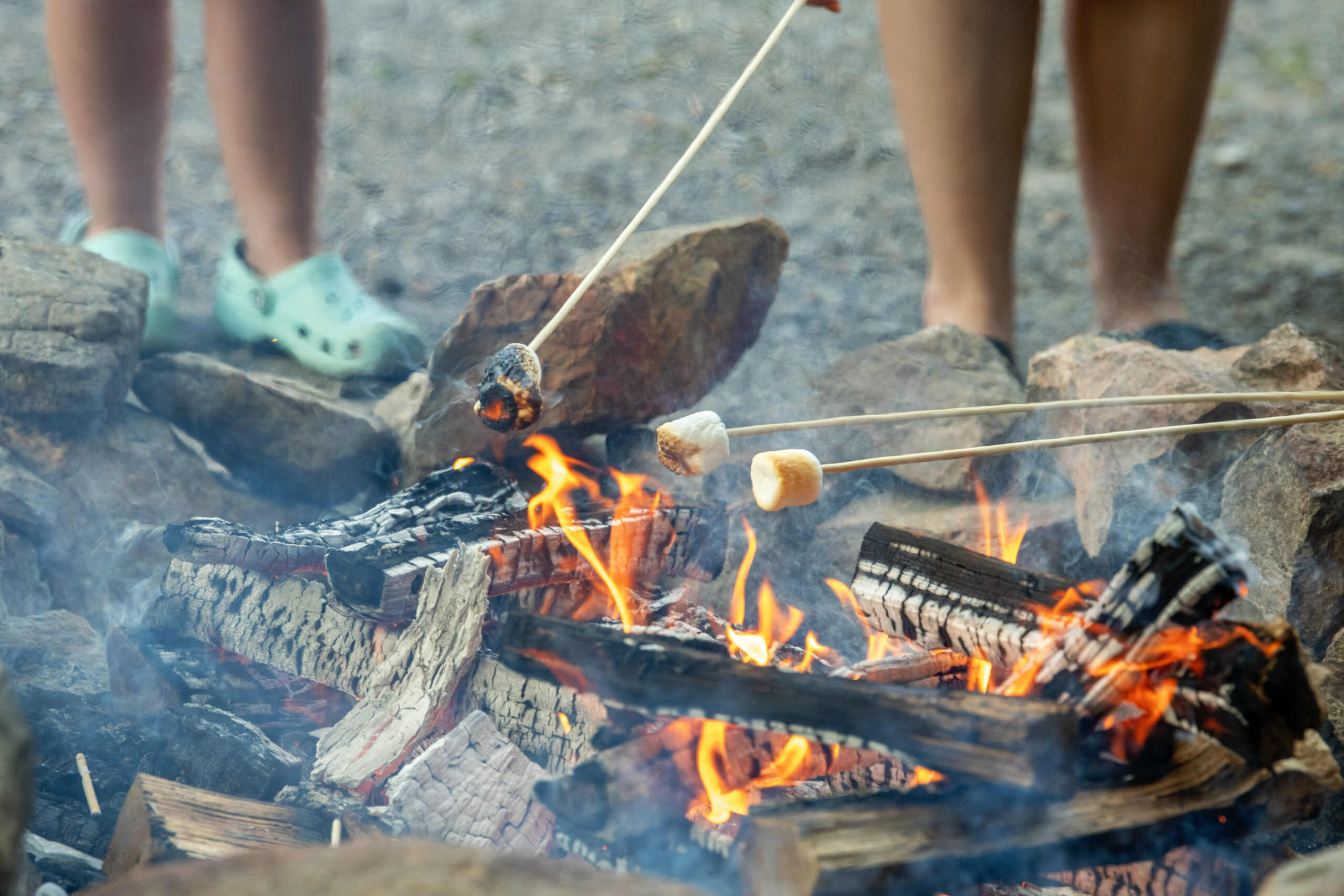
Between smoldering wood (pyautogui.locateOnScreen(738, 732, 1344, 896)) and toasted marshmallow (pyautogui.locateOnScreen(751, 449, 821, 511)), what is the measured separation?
427 millimetres

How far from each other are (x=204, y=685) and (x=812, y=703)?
3.50ft

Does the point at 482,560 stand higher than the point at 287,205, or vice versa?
the point at 287,205

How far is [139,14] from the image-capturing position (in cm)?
246

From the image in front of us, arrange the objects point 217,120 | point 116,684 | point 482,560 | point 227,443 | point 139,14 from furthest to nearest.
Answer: point 217,120 → point 139,14 → point 227,443 → point 116,684 → point 482,560

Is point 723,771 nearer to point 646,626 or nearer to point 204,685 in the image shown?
point 646,626

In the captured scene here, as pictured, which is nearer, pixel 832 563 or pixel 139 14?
pixel 832 563

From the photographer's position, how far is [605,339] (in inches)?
77.4

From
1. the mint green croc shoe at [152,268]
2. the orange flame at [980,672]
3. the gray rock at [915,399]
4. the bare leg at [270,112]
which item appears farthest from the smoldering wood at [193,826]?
the bare leg at [270,112]

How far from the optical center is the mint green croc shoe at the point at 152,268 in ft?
7.95

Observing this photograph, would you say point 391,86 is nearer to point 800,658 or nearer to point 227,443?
point 227,443

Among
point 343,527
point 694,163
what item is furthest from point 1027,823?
point 694,163

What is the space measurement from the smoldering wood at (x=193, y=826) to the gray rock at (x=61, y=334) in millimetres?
964

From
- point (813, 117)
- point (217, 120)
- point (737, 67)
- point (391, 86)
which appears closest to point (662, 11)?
point (737, 67)

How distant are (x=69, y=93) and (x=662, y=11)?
12.5 ft
